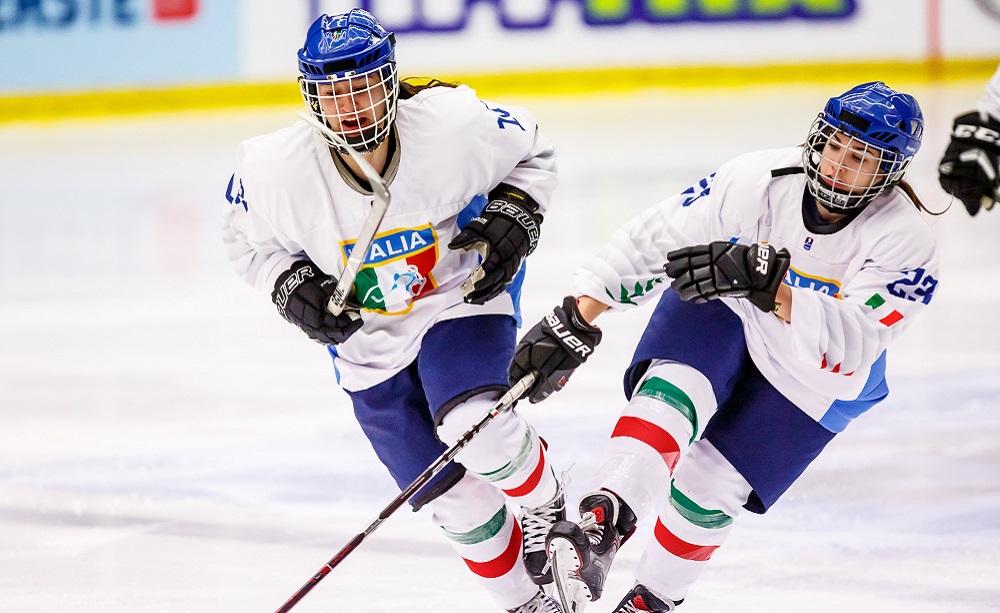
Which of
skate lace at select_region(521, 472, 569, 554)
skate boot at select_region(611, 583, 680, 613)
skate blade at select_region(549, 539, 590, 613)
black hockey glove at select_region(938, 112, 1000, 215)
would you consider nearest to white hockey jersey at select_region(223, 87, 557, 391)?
skate lace at select_region(521, 472, 569, 554)

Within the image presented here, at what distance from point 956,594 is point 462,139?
149cm

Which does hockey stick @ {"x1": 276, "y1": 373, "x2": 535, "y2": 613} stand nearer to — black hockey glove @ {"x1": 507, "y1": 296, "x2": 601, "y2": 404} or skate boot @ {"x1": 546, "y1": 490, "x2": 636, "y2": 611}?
black hockey glove @ {"x1": 507, "y1": 296, "x2": 601, "y2": 404}

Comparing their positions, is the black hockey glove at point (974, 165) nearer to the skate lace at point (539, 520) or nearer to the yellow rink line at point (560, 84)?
the skate lace at point (539, 520)

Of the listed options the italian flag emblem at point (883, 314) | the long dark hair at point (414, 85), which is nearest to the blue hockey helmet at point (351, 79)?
the long dark hair at point (414, 85)

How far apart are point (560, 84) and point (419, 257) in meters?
6.61

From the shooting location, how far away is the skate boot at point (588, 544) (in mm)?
2518

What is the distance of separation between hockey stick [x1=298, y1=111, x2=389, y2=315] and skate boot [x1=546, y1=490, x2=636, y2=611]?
0.62 m

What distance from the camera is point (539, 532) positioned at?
111 inches

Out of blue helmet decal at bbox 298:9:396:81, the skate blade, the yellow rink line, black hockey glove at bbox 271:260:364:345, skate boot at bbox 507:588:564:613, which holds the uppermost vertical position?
blue helmet decal at bbox 298:9:396:81

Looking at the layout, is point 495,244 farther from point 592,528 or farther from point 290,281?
point 592,528

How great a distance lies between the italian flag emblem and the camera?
2.53m

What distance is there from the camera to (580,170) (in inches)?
286

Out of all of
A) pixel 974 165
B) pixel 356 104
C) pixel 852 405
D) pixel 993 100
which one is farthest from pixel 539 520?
pixel 993 100

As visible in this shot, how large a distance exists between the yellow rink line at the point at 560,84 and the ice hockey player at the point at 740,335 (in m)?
6.31
